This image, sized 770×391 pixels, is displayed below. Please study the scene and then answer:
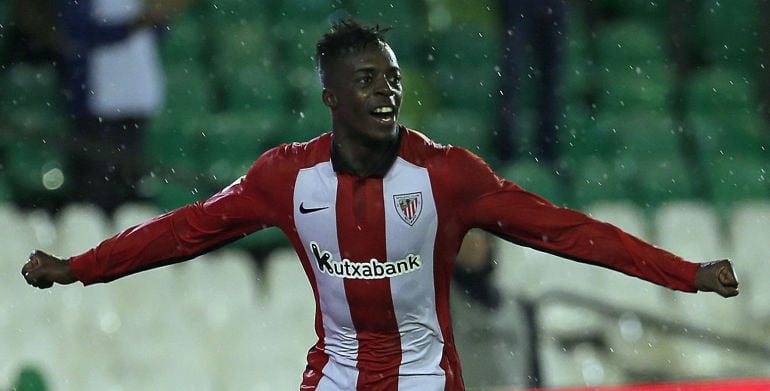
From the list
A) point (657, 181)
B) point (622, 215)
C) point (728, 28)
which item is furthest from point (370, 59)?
point (728, 28)

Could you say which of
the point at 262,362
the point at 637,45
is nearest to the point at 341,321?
the point at 262,362

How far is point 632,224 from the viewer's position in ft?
21.0

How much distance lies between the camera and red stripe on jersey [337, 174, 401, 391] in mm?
3104

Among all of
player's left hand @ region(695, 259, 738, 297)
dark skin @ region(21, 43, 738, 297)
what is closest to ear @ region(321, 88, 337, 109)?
dark skin @ region(21, 43, 738, 297)

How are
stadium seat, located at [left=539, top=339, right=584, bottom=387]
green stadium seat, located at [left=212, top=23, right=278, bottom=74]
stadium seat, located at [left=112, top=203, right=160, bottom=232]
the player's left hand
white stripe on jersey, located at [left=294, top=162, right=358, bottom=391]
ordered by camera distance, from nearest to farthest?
the player's left hand → white stripe on jersey, located at [left=294, top=162, right=358, bottom=391] → stadium seat, located at [left=539, top=339, right=584, bottom=387] → stadium seat, located at [left=112, top=203, right=160, bottom=232] → green stadium seat, located at [left=212, top=23, right=278, bottom=74]

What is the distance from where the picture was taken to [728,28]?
274 inches

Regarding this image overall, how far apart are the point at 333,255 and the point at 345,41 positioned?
52 centimetres

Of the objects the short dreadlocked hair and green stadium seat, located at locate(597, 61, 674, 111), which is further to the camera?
green stadium seat, located at locate(597, 61, 674, 111)

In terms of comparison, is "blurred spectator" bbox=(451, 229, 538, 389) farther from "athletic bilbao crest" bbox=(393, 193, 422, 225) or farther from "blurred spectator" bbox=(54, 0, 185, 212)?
"athletic bilbao crest" bbox=(393, 193, 422, 225)

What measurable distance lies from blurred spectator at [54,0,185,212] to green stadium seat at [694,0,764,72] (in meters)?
2.92

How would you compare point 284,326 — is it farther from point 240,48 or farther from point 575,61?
point 575,61

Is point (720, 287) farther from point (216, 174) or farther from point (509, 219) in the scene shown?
point (216, 174)

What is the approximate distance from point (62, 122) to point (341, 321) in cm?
360

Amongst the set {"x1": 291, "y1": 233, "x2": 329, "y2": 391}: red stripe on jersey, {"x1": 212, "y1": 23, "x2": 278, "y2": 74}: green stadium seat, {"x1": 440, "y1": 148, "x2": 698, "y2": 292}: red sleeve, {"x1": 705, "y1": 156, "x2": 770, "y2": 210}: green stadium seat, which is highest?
Result: {"x1": 212, "y1": 23, "x2": 278, "y2": 74}: green stadium seat
